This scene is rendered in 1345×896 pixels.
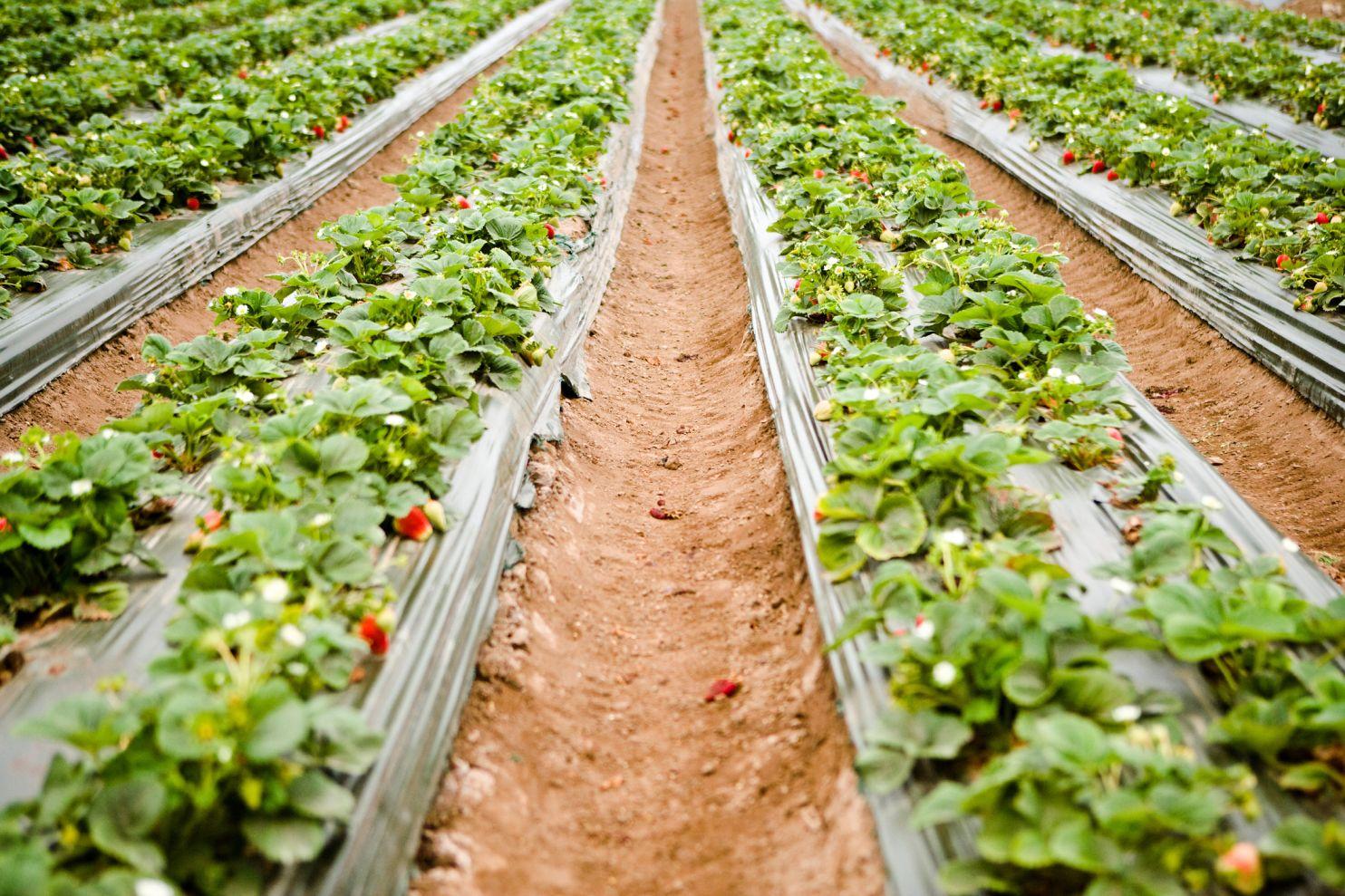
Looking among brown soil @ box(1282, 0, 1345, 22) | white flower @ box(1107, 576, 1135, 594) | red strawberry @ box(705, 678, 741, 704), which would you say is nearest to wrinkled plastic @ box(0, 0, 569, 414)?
red strawberry @ box(705, 678, 741, 704)

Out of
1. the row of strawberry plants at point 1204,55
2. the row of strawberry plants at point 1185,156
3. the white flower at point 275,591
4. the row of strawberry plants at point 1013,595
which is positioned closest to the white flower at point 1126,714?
the row of strawberry plants at point 1013,595

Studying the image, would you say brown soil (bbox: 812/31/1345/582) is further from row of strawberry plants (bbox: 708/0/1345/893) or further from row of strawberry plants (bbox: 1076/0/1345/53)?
row of strawberry plants (bbox: 1076/0/1345/53)

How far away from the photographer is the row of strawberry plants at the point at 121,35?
11.3 metres

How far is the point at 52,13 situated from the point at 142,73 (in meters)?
6.69

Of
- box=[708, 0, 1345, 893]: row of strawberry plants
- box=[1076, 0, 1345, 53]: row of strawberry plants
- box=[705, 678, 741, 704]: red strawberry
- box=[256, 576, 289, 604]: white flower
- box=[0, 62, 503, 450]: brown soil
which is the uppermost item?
box=[1076, 0, 1345, 53]: row of strawberry plants

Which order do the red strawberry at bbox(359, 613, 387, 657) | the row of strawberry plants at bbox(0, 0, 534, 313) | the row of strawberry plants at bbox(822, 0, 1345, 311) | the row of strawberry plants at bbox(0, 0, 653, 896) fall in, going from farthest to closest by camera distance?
the row of strawberry plants at bbox(0, 0, 534, 313) < the row of strawberry plants at bbox(822, 0, 1345, 311) < the red strawberry at bbox(359, 613, 387, 657) < the row of strawberry plants at bbox(0, 0, 653, 896)

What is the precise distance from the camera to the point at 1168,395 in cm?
551

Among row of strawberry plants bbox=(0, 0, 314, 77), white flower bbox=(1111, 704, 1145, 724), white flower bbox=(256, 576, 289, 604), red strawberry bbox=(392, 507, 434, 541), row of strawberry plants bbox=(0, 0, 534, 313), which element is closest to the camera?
white flower bbox=(1111, 704, 1145, 724)

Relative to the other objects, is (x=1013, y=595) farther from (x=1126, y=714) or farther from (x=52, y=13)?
(x=52, y=13)

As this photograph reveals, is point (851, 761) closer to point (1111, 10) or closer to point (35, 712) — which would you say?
point (35, 712)

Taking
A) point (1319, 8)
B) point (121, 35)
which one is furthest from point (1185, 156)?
point (1319, 8)

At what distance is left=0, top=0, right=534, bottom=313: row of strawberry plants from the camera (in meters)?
5.78

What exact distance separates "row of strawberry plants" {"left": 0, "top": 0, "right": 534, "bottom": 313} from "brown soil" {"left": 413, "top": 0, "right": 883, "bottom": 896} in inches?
147

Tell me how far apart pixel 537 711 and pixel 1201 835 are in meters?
2.12
